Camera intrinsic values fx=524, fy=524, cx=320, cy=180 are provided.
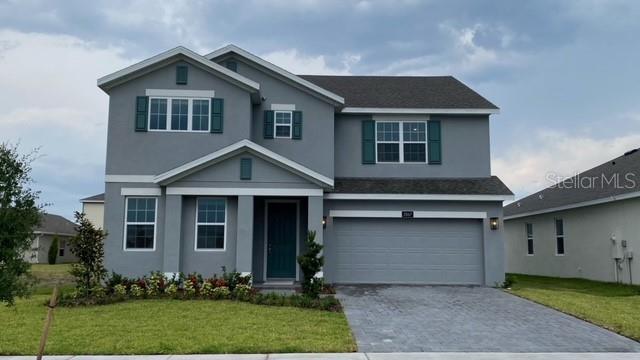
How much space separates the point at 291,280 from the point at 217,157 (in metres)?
4.60

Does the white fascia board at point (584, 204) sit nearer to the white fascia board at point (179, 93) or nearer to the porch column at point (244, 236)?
the porch column at point (244, 236)

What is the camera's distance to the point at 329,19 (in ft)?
58.7

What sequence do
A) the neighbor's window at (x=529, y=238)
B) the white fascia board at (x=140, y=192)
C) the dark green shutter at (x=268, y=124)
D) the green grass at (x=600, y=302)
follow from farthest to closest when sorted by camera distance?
the neighbor's window at (x=529, y=238), the dark green shutter at (x=268, y=124), the white fascia board at (x=140, y=192), the green grass at (x=600, y=302)

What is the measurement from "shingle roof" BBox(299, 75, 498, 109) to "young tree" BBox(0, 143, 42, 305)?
11.8 m

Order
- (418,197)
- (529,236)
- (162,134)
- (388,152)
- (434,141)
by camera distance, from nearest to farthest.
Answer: (162,134), (418,197), (434,141), (388,152), (529,236)

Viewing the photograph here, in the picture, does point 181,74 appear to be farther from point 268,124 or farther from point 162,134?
point 268,124

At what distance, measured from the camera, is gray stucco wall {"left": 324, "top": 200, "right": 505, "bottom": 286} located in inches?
641

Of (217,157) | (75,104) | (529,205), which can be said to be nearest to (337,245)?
(217,157)

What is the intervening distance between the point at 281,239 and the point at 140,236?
425 centimetres

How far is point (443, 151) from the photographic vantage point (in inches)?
696

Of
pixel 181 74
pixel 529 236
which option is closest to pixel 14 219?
pixel 181 74

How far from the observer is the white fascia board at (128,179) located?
50.5 ft

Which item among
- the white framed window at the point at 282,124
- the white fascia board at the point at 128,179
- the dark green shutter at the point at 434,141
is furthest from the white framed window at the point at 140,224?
the dark green shutter at the point at 434,141

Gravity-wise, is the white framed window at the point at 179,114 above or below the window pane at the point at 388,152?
above
